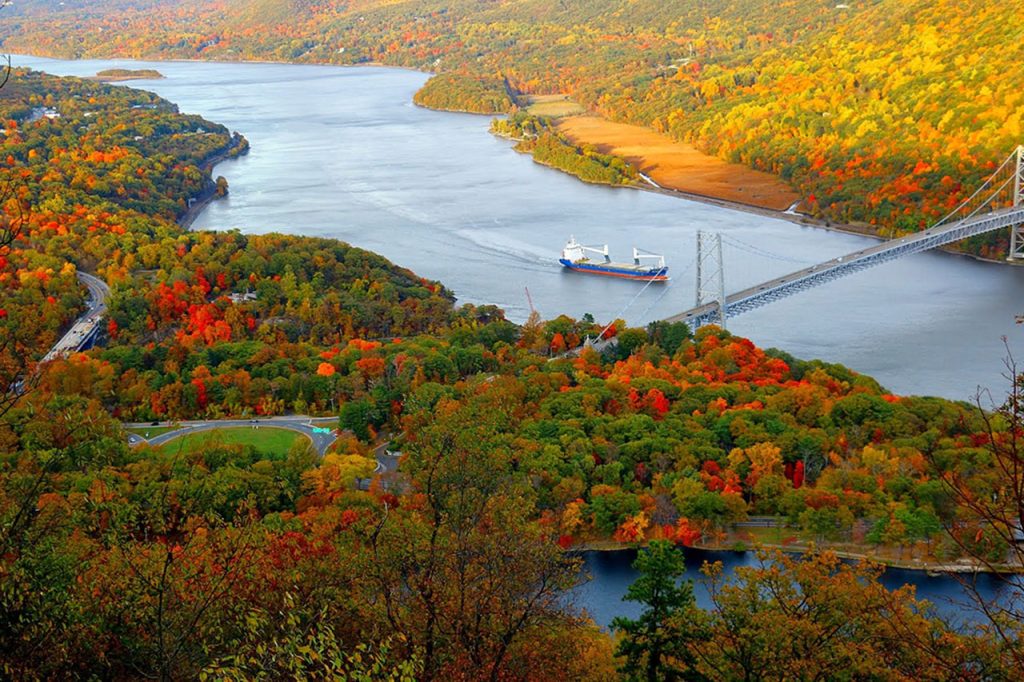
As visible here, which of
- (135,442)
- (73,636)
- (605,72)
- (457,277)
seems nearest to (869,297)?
(457,277)

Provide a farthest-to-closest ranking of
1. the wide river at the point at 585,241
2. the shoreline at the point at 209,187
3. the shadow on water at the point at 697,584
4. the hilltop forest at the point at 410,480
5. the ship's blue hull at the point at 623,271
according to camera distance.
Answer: the shoreline at the point at 209,187 → the ship's blue hull at the point at 623,271 → the wide river at the point at 585,241 → the shadow on water at the point at 697,584 → the hilltop forest at the point at 410,480

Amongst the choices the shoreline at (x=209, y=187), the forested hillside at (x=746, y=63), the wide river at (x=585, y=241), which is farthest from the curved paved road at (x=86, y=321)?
the forested hillside at (x=746, y=63)

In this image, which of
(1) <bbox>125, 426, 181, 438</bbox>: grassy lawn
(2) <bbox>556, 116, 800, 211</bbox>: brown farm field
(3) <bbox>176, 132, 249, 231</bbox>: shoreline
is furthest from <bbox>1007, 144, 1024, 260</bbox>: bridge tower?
(3) <bbox>176, 132, 249, 231</bbox>: shoreline

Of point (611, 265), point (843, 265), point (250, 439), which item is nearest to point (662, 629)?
point (250, 439)

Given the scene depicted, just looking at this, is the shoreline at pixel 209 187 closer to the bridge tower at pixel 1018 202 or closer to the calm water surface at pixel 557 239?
the calm water surface at pixel 557 239

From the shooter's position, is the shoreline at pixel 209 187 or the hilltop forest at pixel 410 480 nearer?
the hilltop forest at pixel 410 480

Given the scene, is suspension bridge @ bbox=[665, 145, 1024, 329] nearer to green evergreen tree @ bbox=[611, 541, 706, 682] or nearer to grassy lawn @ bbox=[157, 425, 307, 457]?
grassy lawn @ bbox=[157, 425, 307, 457]

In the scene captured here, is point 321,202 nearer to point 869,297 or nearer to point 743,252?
point 743,252
